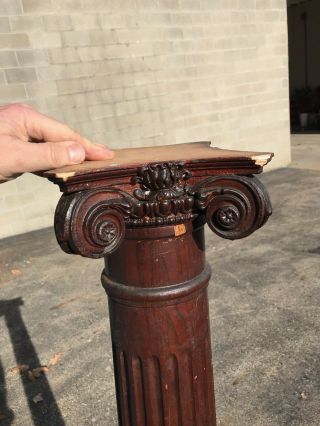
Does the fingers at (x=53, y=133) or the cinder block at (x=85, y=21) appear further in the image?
the cinder block at (x=85, y=21)

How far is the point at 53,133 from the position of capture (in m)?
1.37

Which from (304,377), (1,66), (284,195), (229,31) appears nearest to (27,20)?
(1,66)

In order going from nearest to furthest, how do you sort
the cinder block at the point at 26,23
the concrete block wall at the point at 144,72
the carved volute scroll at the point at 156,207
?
1. the carved volute scroll at the point at 156,207
2. the cinder block at the point at 26,23
3. the concrete block wall at the point at 144,72

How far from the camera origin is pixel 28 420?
265 centimetres

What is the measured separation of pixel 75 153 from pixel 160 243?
0.35m

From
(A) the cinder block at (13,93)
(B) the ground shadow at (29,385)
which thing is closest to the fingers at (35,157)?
(B) the ground shadow at (29,385)

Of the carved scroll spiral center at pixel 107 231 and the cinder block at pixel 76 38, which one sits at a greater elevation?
the cinder block at pixel 76 38

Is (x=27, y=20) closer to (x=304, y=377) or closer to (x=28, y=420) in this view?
(x=28, y=420)

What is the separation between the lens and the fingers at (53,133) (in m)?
1.34

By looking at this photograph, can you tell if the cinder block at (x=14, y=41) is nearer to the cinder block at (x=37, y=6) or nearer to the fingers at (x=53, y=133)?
the cinder block at (x=37, y=6)

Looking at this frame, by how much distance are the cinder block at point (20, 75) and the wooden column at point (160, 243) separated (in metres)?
5.14

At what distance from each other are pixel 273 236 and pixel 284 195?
77.0 inches

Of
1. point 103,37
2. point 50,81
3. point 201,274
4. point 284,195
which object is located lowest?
point 284,195

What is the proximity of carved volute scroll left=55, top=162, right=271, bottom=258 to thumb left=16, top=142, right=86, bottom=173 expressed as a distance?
0.12m
